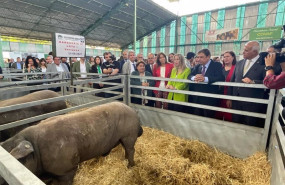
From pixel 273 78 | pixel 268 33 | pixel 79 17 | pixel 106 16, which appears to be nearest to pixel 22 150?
pixel 273 78

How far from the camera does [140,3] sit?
663 inches

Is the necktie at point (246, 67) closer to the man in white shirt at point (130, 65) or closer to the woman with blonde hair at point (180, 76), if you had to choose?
the woman with blonde hair at point (180, 76)

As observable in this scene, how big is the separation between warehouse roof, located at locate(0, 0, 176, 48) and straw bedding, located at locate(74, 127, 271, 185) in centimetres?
1544

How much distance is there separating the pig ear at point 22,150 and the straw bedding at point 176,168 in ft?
3.80

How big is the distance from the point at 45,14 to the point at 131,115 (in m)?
17.5

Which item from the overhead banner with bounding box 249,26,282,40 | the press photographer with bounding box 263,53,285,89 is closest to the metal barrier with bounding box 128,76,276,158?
Answer: the press photographer with bounding box 263,53,285,89

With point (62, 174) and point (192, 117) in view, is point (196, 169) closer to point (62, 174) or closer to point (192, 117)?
point (192, 117)

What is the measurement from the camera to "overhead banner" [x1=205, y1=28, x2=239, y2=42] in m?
18.4

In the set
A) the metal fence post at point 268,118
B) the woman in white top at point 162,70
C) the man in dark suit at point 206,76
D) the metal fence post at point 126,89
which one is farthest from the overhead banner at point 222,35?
the metal fence post at point 268,118

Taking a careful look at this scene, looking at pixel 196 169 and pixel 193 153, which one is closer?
pixel 196 169

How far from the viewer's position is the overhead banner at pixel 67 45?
2.72 metres

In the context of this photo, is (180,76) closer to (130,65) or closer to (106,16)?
(130,65)

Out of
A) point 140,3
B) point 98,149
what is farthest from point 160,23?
point 98,149

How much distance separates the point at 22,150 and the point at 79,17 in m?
18.7
